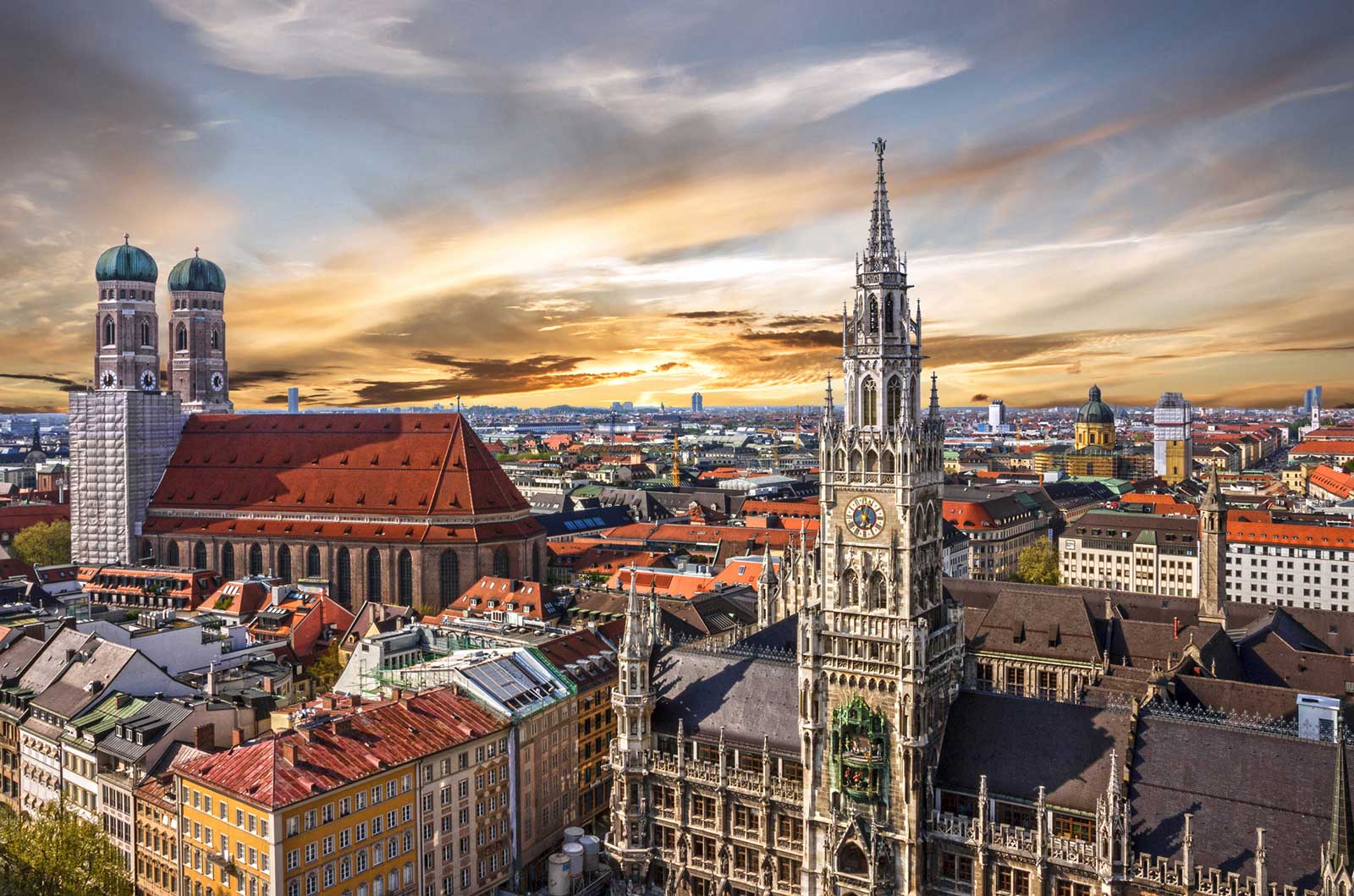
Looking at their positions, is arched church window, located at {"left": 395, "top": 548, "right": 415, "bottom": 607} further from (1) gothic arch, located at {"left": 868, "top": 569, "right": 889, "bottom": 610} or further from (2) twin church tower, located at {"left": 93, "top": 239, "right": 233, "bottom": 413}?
(1) gothic arch, located at {"left": 868, "top": 569, "right": 889, "bottom": 610}

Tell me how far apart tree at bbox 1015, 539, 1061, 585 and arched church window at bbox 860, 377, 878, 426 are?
4431 inches

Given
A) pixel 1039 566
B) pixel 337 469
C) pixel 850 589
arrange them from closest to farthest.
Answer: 1. pixel 850 589
2. pixel 337 469
3. pixel 1039 566

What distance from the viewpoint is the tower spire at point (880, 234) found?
58.8 m

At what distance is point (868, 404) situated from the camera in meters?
58.8

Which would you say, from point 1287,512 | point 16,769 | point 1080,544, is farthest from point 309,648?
point 1287,512

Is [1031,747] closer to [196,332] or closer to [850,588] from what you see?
[850,588]

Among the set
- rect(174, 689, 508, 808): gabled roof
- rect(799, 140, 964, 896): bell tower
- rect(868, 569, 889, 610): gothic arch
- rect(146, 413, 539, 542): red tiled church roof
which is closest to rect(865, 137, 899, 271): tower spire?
rect(799, 140, 964, 896): bell tower

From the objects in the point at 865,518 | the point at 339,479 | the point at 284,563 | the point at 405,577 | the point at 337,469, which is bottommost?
the point at 405,577

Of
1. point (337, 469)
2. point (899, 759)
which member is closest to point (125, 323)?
point (337, 469)

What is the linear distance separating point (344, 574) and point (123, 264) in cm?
7569

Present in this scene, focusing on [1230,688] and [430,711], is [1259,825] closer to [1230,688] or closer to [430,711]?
[1230,688]

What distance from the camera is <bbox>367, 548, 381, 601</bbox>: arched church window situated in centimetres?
15088

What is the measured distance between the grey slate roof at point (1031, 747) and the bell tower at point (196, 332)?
564 ft

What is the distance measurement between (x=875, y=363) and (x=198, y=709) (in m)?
55.4
